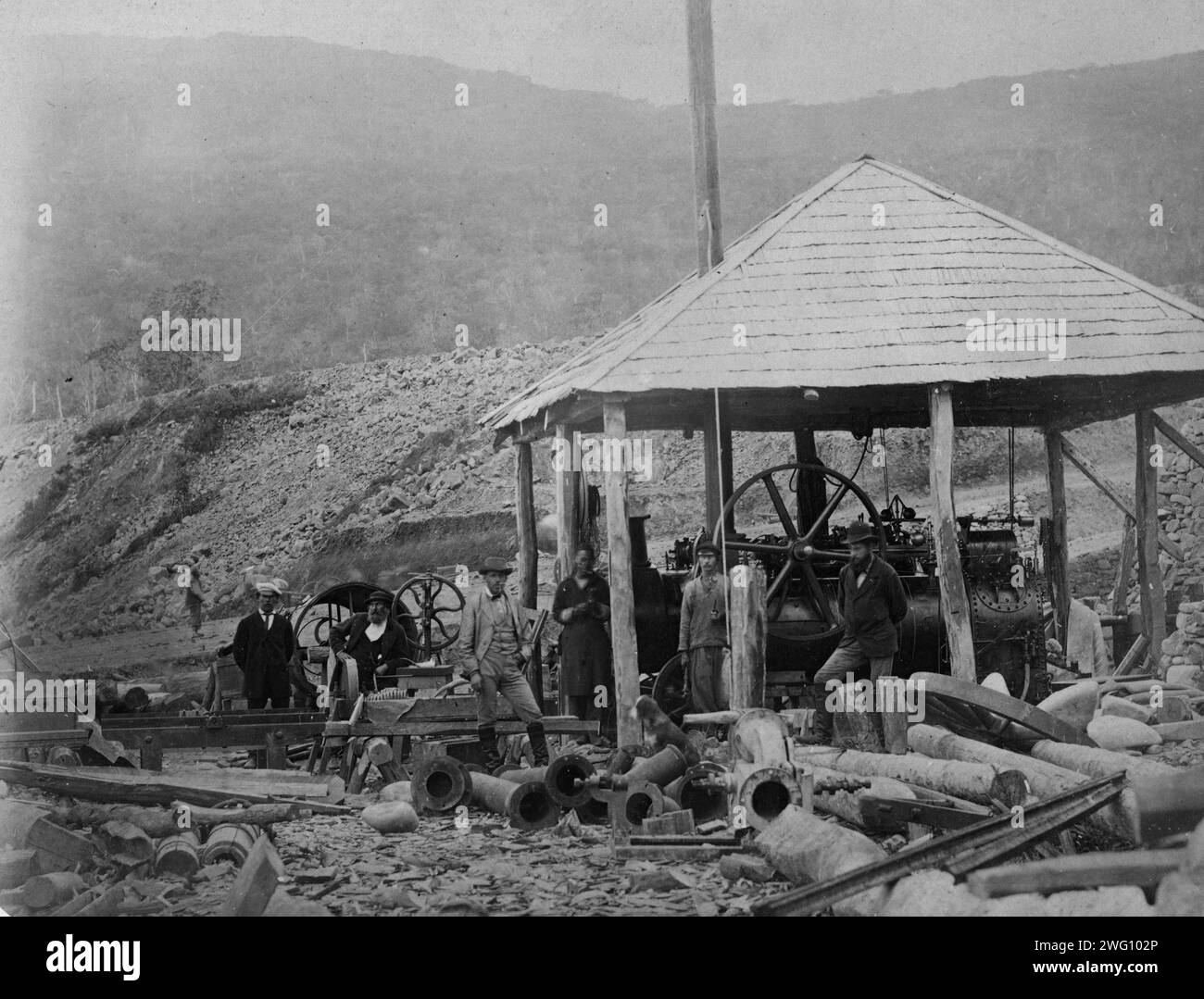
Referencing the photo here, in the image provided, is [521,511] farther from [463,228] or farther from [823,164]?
[823,164]

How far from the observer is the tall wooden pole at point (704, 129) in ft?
43.4

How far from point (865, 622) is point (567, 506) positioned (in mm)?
4663

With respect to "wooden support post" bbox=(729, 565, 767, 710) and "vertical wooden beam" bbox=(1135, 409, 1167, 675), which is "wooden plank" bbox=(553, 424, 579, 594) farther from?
"vertical wooden beam" bbox=(1135, 409, 1167, 675)

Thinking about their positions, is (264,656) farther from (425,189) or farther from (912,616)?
(425,189)

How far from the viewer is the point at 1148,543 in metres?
13.3

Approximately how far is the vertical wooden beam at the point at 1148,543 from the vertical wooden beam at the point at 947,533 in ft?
9.02

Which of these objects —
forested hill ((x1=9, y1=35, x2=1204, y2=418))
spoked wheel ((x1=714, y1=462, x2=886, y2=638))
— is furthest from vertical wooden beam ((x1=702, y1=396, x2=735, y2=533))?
forested hill ((x1=9, y1=35, x2=1204, y2=418))

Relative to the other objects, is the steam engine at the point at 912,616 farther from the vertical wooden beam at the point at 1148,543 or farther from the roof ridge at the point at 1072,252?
the roof ridge at the point at 1072,252

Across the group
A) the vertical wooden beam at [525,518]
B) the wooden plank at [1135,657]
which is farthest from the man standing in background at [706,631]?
the wooden plank at [1135,657]

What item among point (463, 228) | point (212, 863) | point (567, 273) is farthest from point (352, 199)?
point (212, 863)

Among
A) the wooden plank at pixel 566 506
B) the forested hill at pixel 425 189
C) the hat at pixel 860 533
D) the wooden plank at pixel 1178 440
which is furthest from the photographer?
the forested hill at pixel 425 189

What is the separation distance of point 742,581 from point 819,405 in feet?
13.1

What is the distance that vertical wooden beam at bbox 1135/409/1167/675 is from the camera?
13242 mm

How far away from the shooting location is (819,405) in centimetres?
1402
